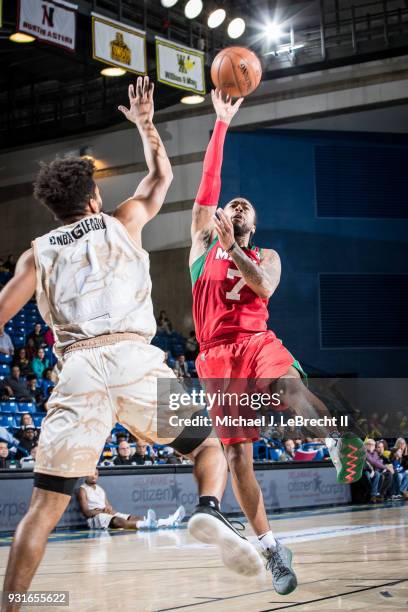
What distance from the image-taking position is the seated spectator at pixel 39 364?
1552cm

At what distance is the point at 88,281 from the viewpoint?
12.3ft

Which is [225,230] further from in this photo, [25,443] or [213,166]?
[25,443]

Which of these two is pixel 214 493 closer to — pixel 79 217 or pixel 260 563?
pixel 260 563

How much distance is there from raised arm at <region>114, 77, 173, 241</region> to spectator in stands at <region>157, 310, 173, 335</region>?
17016 mm

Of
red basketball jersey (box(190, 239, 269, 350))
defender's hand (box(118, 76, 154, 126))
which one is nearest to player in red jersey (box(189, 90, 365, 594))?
red basketball jersey (box(190, 239, 269, 350))

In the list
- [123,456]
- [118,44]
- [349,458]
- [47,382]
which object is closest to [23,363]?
[47,382]

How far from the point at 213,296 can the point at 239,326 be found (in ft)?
0.91

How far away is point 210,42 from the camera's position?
794 inches

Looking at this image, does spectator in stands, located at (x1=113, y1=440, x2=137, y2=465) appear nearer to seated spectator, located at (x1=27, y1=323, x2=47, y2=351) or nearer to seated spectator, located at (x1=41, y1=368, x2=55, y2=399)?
seated spectator, located at (x1=41, y1=368, x2=55, y2=399)

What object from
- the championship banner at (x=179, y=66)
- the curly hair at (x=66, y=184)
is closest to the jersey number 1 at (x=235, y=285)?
the curly hair at (x=66, y=184)

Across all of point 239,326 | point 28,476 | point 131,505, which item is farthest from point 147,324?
point 131,505

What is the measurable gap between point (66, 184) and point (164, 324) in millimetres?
18048

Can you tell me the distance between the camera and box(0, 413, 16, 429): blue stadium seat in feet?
43.1

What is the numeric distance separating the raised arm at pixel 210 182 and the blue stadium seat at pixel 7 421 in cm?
807
